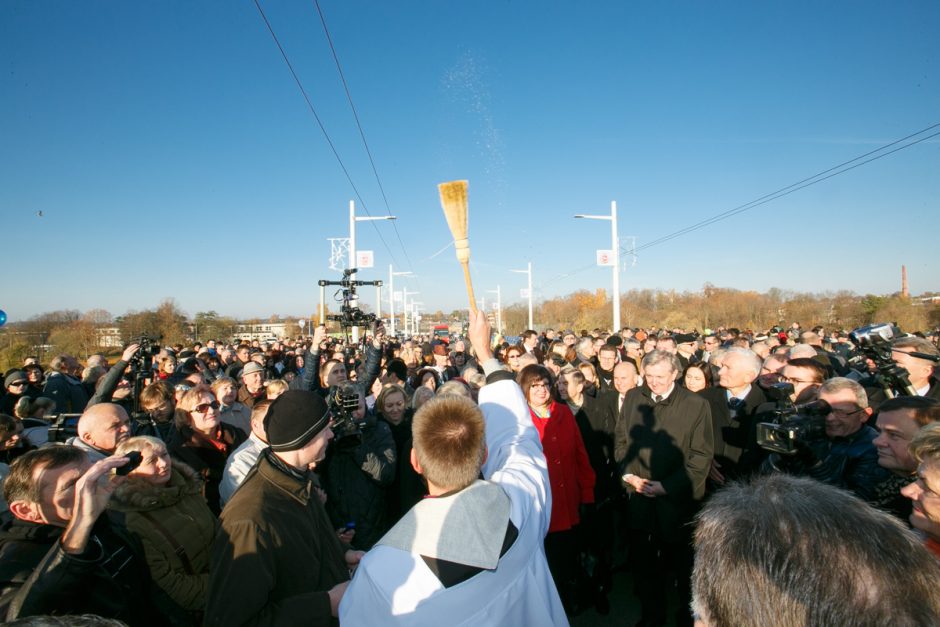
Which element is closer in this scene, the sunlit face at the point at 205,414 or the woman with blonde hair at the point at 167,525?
the woman with blonde hair at the point at 167,525

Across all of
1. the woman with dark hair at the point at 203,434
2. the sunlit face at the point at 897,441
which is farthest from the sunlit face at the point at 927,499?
the woman with dark hair at the point at 203,434

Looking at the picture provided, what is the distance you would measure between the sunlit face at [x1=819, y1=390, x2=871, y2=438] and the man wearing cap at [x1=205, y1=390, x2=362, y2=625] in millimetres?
3013

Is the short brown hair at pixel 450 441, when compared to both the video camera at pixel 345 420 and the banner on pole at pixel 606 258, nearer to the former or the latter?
the video camera at pixel 345 420

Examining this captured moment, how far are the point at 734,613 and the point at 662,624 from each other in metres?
3.79

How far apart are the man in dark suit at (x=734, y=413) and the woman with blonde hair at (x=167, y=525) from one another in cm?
413

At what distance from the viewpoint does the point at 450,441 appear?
1769 millimetres

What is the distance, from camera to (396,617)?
4.79 ft

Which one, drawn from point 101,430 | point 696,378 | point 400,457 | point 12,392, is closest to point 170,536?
point 101,430

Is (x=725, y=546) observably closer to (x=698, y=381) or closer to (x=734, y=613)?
(x=734, y=613)

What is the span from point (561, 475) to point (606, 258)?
16900 millimetres

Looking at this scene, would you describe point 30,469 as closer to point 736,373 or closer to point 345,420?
point 345,420

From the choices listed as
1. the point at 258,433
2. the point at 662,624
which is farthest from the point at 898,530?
the point at 662,624

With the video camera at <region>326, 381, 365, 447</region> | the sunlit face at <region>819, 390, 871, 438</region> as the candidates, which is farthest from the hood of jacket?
the sunlit face at <region>819, 390, 871, 438</region>

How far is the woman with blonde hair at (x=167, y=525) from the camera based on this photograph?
103 inches
